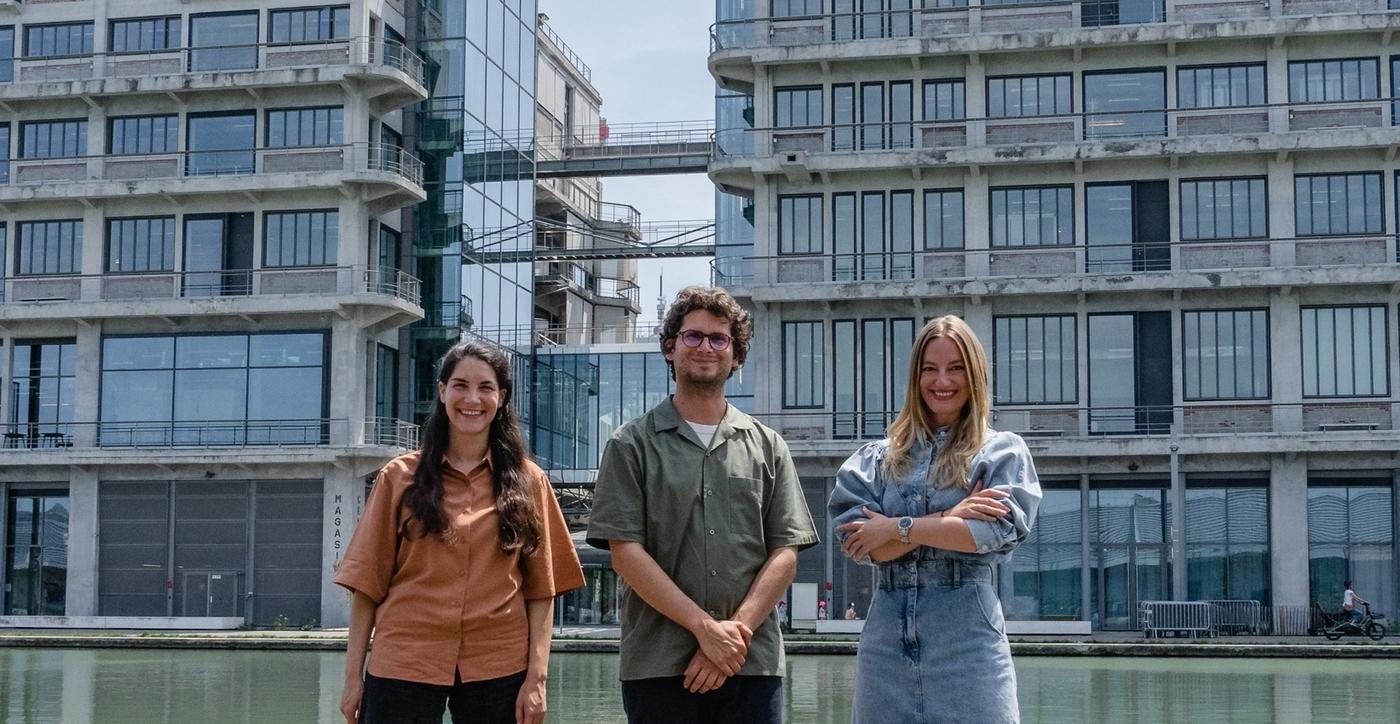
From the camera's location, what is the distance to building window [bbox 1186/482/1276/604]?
42.0 m

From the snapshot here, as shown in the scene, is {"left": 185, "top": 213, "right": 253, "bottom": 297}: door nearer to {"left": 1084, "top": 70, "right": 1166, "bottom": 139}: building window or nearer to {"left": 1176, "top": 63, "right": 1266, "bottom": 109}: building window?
{"left": 1084, "top": 70, "right": 1166, "bottom": 139}: building window

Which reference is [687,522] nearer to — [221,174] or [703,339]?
[703,339]

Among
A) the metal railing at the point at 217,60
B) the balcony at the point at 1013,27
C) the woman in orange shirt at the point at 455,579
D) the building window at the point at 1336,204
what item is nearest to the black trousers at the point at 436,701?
the woman in orange shirt at the point at 455,579

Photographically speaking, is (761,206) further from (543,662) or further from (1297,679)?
(543,662)

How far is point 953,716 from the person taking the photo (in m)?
5.71

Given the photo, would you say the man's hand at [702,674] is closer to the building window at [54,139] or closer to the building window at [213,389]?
the building window at [213,389]

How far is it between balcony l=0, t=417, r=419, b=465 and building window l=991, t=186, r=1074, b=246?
54.1ft

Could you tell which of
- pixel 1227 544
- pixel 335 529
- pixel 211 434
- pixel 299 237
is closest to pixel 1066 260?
pixel 1227 544

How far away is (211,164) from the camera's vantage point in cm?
4816

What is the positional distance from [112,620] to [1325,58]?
33.2 metres

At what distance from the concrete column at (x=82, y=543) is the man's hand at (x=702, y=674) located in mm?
44282

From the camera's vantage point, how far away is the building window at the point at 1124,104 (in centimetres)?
4356

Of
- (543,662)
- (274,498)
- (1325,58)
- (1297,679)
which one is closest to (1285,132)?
(1325,58)

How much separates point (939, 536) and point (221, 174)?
4460 cm
